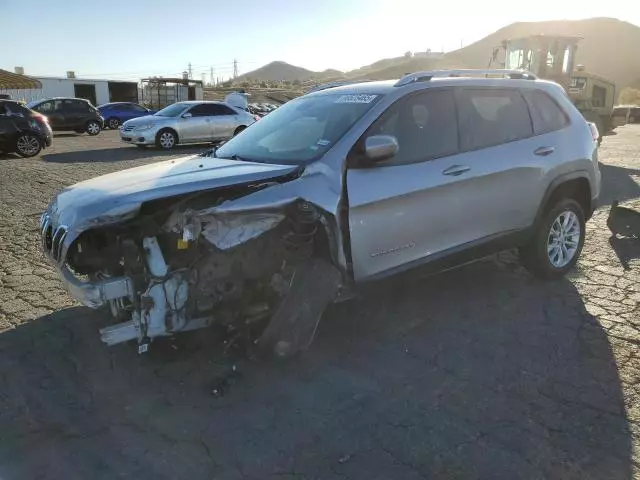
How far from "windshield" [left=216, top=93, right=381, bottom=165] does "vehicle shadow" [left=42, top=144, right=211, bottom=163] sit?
1061 centimetres

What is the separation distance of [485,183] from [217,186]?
7.33ft

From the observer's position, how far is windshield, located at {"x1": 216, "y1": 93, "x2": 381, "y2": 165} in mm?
3812

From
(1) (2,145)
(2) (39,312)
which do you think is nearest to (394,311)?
(2) (39,312)

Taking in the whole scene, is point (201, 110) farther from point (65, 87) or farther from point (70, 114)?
point (65, 87)

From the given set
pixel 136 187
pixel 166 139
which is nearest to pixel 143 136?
pixel 166 139

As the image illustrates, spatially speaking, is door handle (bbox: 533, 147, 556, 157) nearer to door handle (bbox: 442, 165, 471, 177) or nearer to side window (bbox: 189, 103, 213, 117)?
door handle (bbox: 442, 165, 471, 177)

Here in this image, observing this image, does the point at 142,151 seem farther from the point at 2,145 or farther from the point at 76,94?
the point at 76,94

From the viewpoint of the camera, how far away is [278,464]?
104 inches

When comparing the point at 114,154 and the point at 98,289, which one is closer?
the point at 98,289

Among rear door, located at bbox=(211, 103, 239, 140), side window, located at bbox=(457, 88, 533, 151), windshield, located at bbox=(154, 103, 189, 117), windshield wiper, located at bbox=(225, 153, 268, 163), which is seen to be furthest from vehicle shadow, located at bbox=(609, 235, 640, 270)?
windshield, located at bbox=(154, 103, 189, 117)

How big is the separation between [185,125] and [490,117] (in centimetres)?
1396

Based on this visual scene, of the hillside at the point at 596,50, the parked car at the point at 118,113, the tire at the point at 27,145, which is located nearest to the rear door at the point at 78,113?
the parked car at the point at 118,113

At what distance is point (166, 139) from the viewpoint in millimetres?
16719

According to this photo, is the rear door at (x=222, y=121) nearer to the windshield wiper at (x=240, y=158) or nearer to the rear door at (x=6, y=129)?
the rear door at (x=6, y=129)
